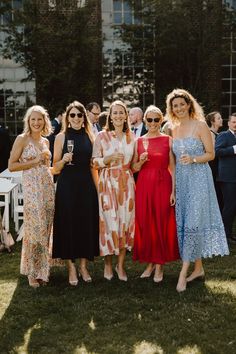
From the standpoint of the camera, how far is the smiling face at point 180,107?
5605 mm

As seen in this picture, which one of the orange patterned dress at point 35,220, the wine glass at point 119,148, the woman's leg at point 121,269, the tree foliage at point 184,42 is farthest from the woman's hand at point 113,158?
the tree foliage at point 184,42

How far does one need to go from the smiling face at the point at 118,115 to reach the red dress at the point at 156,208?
322 mm

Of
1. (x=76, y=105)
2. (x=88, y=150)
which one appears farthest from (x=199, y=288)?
(x=76, y=105)

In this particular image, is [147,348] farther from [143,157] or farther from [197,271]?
[143,157]

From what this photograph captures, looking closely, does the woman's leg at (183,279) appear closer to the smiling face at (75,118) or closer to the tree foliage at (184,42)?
the smiling face at (75,118)

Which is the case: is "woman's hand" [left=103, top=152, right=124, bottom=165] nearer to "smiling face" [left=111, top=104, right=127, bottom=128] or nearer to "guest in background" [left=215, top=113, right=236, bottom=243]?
"smiling face" [left=111, top=104, right=127, bottom=128]

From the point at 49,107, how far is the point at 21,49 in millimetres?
2633

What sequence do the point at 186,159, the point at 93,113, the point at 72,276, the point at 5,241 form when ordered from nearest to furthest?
1. the point at 186,159
2. the point at 72,276
3. the point at 5,241
4. the point at 93,113

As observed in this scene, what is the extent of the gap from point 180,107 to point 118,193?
1259mm

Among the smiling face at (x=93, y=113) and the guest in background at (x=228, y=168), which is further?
the smiling face at (x=93, y=113)

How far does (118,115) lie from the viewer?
19.0ft

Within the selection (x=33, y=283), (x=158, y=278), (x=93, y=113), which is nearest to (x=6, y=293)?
(x=33, y=283)

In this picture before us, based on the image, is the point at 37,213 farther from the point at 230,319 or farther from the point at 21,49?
the point at 21,49

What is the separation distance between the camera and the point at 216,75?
22391 mm
